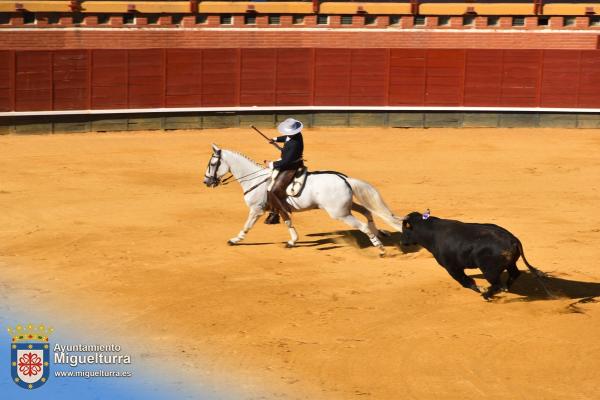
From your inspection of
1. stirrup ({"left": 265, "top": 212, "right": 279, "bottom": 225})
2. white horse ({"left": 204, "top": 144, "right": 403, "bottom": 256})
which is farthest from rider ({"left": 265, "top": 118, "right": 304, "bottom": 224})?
stirrup ({"left": 265, "top": 212, "right": 279, "bottom": 225})

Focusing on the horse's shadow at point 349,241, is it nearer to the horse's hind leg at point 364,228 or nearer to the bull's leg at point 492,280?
the horse's hind leg at point 364,228

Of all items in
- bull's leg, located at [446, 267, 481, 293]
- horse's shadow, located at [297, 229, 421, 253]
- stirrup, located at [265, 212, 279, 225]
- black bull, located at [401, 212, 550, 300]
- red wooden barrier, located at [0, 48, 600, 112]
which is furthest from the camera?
red wooden barrier, located at [0, 48, 600, 112]

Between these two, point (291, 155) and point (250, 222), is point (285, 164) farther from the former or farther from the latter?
point (250, 222)

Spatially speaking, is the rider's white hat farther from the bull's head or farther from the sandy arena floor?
the bull's head

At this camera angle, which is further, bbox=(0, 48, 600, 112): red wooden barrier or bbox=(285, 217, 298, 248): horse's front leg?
bbox=(0, 48, 600, 112): red wooden barrier

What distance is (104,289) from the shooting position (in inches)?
543

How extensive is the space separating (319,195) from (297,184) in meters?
0.35

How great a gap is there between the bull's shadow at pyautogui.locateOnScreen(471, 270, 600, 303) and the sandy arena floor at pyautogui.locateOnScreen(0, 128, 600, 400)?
49mm

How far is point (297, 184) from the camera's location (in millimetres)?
15453

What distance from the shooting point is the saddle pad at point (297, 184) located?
50.6ft

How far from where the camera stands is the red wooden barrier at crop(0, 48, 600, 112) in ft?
95.1

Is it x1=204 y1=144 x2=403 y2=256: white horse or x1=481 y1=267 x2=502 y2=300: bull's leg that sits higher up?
x1=204 y1=144 x2=403 y2=256: white horse

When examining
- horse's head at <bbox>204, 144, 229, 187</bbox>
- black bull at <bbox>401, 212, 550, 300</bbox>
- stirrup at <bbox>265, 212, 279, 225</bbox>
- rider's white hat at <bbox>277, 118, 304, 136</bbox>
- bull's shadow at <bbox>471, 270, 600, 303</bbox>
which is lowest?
bull's shadow at <bbox>471, 270, 600, 303</bbox>

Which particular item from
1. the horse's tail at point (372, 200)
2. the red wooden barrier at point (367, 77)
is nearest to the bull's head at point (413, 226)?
the horse's tail at point (372, 200)
